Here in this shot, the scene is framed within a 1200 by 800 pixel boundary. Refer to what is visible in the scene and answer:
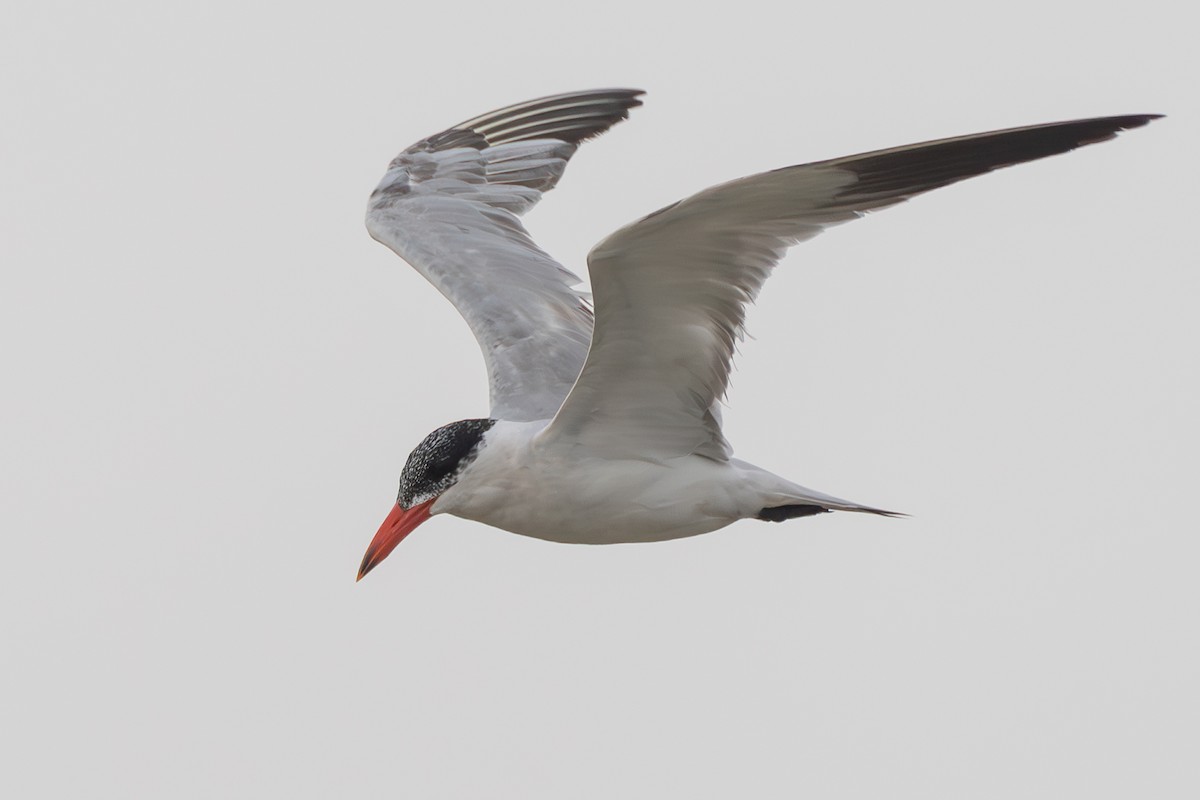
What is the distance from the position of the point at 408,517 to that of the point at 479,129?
3.80 metres

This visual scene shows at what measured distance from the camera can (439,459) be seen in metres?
8.01

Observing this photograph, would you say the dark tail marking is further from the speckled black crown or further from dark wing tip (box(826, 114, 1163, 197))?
dark wing tip (box(826, 114, 1163, 197))

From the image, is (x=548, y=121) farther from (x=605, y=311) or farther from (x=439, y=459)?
(x=605, y=311)

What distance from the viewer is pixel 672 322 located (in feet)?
24.3

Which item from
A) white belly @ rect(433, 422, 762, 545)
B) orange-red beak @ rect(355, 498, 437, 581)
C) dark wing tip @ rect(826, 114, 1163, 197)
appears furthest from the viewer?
orange-red beak @ rect(355, 498, 437, 581)

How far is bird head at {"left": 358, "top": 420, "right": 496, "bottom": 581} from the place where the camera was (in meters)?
8.02

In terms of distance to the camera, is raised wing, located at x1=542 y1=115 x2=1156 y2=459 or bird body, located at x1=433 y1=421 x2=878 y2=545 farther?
bird body, located at x1=433 y1=421 x2=878 y2=545

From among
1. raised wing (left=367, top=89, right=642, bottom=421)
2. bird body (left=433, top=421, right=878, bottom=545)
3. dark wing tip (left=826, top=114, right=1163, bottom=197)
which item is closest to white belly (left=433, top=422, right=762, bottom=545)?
bird body (left=433, top=421, right=878, bottom=545)

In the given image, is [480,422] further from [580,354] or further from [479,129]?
[479,129]

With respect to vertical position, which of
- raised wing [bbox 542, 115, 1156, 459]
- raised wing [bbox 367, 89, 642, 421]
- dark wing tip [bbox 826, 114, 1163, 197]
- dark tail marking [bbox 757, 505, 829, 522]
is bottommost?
dark tail marking [bbox 757, 505, 829, 522]

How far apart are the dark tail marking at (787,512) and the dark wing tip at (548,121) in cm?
353

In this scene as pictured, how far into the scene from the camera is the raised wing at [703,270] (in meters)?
6.48

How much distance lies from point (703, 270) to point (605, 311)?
46cm

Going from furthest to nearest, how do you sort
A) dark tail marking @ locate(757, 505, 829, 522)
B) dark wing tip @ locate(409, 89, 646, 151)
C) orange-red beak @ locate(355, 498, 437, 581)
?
dark wing tip @ locate(409, 89, 646, 151) → dark tail marking @ locate(757, 505, 829, 522) → orange-red beak @ locate(355, 498, 437, 581)
